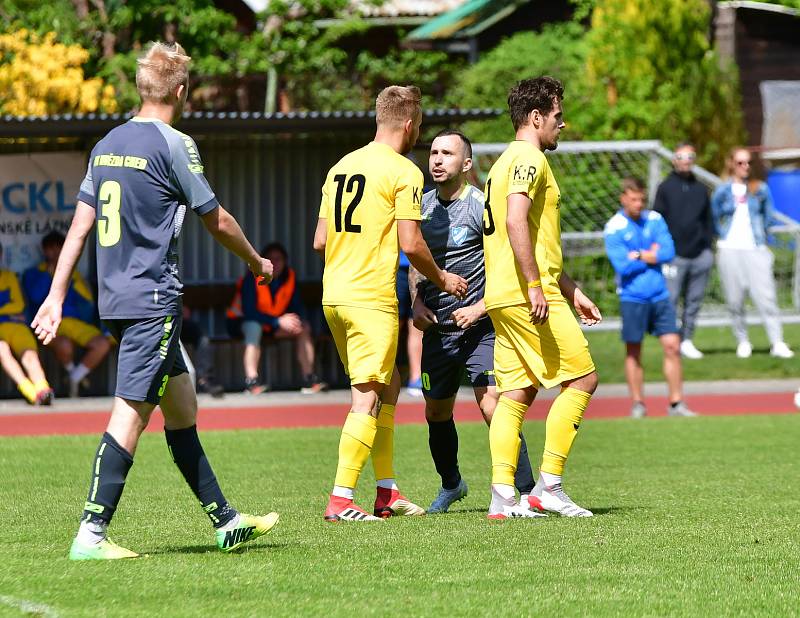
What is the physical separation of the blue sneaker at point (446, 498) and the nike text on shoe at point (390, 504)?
241 mm

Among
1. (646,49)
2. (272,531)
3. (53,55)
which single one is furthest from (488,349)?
(646,49)

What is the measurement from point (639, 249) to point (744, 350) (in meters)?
4.94

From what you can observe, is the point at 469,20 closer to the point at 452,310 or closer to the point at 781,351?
the point at 781,351

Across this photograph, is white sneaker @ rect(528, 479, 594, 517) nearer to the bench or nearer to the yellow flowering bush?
the bench

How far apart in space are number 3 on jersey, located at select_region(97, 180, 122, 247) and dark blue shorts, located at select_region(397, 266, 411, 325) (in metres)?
7.90

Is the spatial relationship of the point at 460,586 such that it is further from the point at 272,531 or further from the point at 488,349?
the point at 488,349

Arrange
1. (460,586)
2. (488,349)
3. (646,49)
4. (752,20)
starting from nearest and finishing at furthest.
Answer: (460,586) → (488,349) → (646,49) → (752,20)

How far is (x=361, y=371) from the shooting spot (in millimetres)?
7805

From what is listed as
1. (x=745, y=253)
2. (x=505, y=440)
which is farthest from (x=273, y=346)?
(x=505, y=440)

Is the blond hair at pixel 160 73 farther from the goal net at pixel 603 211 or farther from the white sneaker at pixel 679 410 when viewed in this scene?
the goal net at pixel 603 211

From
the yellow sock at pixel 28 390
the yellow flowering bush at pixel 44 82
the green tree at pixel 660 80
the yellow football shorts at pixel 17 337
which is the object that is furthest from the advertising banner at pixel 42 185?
the green tree at pixel 660 80

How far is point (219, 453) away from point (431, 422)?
3.56m

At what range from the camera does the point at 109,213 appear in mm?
6555

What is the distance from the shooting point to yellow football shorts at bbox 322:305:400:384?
25.6ft
